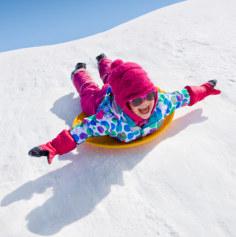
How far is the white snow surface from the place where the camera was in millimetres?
1492

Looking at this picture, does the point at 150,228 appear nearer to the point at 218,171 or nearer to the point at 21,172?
the point at 218,171

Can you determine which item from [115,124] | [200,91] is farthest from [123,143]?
[200,91]

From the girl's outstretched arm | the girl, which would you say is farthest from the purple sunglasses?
the girl's outstretched arm

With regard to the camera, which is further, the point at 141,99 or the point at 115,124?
the point at 115,124

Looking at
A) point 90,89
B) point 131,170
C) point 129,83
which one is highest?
point 129,83

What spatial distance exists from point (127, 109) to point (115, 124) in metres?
0.16

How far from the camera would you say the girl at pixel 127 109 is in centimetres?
177

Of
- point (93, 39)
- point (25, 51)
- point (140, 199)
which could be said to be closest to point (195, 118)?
point (140, 199)

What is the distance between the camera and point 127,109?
188cm

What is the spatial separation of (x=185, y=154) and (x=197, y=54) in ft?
5.90

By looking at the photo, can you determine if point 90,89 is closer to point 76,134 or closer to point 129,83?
point 76,134

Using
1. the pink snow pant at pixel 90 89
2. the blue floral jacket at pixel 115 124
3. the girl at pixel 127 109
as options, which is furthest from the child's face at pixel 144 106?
the pink snow pant at pixel 90 89

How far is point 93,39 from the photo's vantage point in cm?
450

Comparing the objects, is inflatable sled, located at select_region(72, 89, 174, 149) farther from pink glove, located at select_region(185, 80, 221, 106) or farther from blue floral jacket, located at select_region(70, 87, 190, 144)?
pink glove, located at select_region(185, 80, 221, 106)
